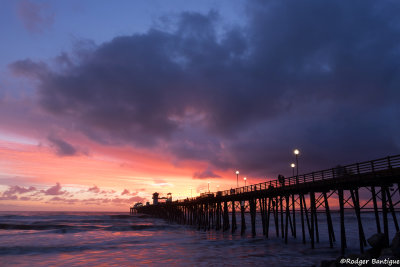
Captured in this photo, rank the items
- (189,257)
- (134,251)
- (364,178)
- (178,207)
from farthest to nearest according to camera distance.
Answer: (178,207), (134,251), (189,257), (364,178)

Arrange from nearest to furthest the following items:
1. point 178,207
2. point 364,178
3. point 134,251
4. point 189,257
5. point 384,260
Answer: point 384,260
point 364,178
point 189,257
point 134,251
point 178,207

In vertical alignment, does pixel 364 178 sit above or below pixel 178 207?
above

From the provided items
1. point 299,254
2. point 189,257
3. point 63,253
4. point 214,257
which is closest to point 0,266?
point 63,253

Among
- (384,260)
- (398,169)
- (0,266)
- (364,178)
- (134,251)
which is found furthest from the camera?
(134,251)

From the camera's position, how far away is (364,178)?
18.0 metres

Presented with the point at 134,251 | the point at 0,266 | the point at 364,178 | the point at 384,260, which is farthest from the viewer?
the point at 134,251

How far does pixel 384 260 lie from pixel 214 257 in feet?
39.8

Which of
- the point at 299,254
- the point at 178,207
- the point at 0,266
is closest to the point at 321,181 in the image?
the point at 299,254

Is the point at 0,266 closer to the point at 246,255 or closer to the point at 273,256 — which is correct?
the point at 246,255

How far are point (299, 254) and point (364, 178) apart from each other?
737cm

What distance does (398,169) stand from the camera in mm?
15859

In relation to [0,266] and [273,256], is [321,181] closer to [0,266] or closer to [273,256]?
[273,256]

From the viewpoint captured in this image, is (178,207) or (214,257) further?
(178,207)

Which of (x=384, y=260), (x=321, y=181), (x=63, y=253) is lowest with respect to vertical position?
(x=63, y=253)
